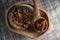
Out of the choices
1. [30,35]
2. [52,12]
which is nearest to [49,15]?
[52,12]

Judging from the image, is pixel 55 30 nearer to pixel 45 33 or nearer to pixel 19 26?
pixel 45 33

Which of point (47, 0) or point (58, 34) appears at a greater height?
point (47, 0)

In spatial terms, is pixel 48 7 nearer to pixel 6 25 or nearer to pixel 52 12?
pixel 52 12

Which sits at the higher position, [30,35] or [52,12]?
[52,12]

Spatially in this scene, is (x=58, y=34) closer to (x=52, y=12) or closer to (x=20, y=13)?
(x=52, y=12)

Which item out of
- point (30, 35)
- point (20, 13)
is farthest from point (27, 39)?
point (20, 13)

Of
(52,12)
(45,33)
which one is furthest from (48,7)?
(45,33)
